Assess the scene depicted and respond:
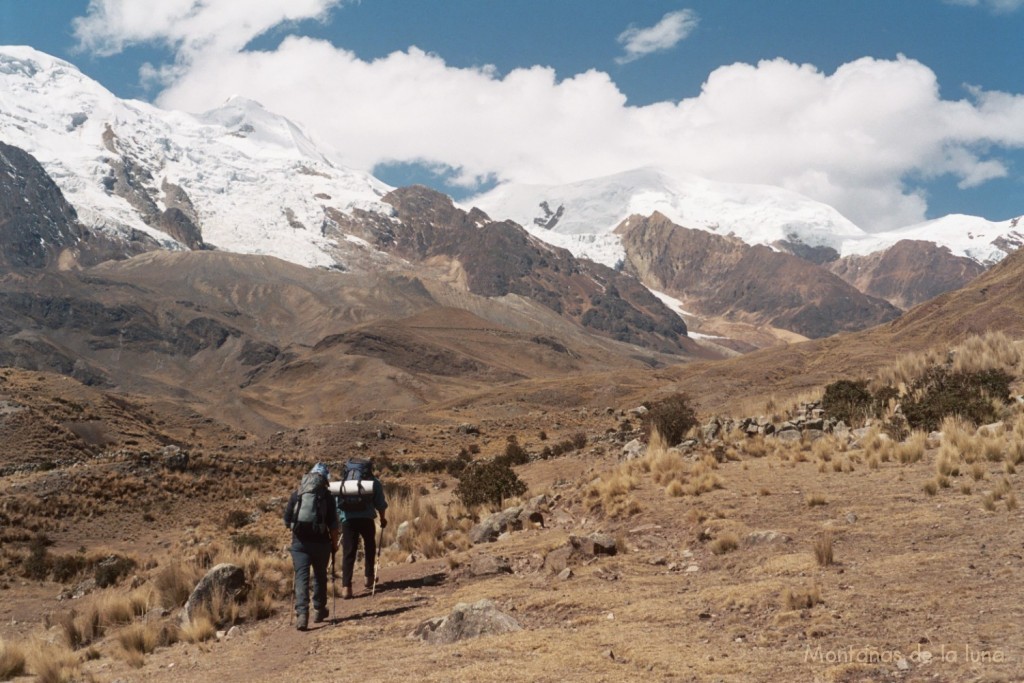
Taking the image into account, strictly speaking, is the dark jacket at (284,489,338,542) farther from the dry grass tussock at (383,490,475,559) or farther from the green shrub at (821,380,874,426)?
the green shrub at (821,380,874,426)

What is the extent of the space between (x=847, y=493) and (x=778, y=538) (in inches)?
119

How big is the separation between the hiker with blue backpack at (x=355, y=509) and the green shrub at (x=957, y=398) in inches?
532

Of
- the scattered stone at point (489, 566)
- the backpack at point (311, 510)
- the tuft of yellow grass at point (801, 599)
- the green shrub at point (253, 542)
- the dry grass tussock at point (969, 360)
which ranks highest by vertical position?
the dry grass tussock at point (969, 360)

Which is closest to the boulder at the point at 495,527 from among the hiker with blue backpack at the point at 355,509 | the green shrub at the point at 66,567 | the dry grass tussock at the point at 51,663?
the hiker with blue backpack at the point at 355,509

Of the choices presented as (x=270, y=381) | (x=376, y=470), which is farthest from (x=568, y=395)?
(x=270, y=381)

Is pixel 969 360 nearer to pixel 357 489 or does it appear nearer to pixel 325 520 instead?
pixel 357 489

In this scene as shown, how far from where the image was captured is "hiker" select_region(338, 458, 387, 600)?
14062mm

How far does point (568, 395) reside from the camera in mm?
103188

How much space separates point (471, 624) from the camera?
1057cm

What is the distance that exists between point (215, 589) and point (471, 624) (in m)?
5.35

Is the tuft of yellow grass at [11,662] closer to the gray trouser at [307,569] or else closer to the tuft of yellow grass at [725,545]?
the gray trouser at [307,569]

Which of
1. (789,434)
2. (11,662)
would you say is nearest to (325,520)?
(11,662)

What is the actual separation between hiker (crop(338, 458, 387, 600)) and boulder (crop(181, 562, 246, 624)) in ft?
5.78

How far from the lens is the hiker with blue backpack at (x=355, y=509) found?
14062 mm
